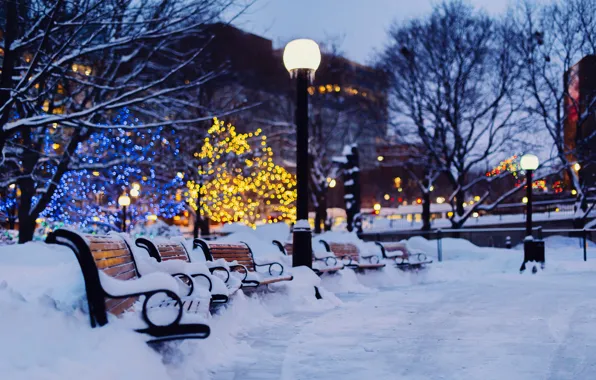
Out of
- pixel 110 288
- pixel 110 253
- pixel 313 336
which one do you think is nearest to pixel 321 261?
pixel 313 336

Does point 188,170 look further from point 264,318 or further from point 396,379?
point 396,379

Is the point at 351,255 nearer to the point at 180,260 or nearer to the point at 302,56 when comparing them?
the point at 302,56

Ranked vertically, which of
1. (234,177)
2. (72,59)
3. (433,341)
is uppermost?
(72,59)

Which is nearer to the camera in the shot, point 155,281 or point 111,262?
point 155,281

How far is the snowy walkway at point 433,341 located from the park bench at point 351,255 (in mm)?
3270

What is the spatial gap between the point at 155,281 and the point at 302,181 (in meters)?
5.32

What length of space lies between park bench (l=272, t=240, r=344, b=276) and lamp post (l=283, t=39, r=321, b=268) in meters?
1.11

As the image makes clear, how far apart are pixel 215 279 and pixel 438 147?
92.6ft

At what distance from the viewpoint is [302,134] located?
9.95 metres

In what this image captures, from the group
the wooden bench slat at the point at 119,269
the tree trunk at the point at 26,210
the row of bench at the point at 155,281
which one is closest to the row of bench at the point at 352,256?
the row of bench at the point at 155,281

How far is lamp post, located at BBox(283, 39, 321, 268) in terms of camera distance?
9.80 m

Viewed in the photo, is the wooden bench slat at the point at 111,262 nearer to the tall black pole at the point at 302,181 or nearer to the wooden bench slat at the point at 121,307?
the wooden bench slat at the point at 121,307

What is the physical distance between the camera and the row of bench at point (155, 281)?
4.28 meters

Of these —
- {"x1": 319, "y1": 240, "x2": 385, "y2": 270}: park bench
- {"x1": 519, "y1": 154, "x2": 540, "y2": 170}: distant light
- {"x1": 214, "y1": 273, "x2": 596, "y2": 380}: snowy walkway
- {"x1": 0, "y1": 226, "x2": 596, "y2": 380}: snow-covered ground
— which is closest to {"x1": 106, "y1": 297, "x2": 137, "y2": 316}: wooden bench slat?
{"x1": 0, "y1": 226, "x2": 596, "y2": 380}: snow-covered ground
